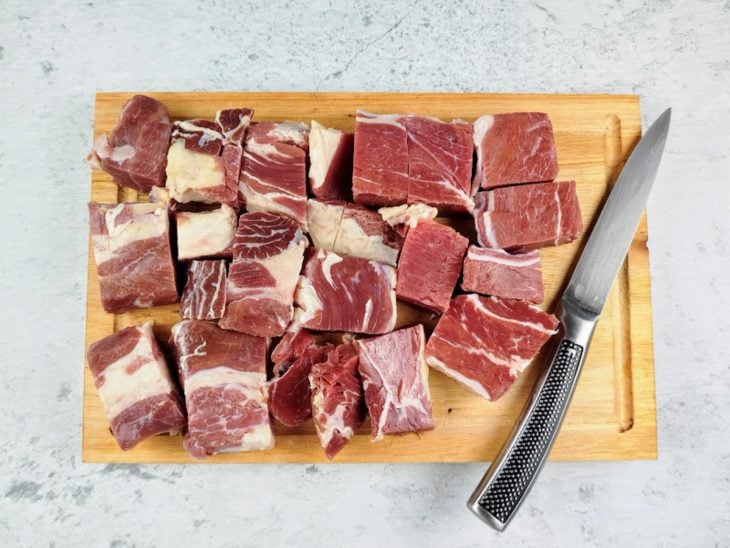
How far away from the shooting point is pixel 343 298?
3.93 meters

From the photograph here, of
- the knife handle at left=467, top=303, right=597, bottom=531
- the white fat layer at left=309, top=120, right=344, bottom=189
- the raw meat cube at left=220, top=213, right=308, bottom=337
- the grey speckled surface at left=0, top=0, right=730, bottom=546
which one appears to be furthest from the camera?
the grey speckled surface at left=0, top=0, right=730, bottom=546

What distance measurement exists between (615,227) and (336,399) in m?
→ 1.97

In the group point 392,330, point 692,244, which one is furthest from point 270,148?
point 692,244

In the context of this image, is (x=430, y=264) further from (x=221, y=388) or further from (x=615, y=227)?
(x=221, y=388)

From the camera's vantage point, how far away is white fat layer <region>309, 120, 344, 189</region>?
13.1 ft

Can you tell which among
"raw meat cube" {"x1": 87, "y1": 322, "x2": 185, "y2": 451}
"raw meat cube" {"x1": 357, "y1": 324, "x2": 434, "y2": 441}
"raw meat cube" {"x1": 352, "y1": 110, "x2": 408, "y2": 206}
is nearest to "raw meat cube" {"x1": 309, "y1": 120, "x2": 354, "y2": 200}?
"raw meat cube" {"x1": 352, "y1": 110, "x2": 408, "y2": 206}

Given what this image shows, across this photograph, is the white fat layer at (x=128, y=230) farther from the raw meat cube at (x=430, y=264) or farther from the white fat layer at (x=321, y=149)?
the raw meat cube at (x=430, y=264)

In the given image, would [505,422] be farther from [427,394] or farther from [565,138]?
[565,138]

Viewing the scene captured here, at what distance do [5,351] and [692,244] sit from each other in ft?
14.9

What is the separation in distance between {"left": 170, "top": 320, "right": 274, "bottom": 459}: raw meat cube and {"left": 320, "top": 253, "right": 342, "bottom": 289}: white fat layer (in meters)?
0.52

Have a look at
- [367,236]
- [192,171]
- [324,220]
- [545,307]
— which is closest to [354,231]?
[367,236]

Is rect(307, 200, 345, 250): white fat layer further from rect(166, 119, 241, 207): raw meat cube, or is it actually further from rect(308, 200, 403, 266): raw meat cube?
rect(166, 119, 241, 207): raw meat cube

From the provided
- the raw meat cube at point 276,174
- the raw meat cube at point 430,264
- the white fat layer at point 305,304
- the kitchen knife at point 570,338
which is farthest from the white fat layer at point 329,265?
the kitchen knife at point 570,338

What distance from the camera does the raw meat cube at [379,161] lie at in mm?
3938
